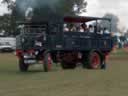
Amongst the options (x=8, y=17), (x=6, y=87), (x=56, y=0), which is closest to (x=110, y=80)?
(x=6, y=87)

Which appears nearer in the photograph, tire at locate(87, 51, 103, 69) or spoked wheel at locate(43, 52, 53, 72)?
spoked wheel at locate(43, 52, 53, 72)

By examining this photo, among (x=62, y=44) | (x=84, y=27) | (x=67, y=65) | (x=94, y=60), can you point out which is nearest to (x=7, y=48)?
(x=67, y=65)

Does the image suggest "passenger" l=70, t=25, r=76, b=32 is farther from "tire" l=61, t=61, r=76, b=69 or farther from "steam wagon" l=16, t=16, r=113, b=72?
"tire" l=61, t=61, r=76, b=69

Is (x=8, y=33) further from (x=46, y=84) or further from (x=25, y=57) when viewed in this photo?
(x=46, y=84)

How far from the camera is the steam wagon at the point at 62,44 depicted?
24286mm

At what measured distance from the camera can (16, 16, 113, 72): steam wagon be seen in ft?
79.7

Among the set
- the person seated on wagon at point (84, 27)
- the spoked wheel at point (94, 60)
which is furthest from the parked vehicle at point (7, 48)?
the spoked wheel at point (94, 60)

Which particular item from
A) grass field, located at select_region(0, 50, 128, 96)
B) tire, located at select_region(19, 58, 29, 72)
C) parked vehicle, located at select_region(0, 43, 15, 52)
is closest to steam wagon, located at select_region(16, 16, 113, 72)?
tire, located at select_region(19, 58, 29, 72)

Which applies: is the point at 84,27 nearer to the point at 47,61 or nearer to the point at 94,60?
the point at 94,60

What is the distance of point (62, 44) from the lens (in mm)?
25078

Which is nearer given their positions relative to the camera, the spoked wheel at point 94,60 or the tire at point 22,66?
the tire at point 22,66

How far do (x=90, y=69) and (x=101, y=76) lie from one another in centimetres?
465

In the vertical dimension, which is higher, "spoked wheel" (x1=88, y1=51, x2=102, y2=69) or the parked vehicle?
"spoked wheel" (x1=88, y1=51, x2=102, y2=69)

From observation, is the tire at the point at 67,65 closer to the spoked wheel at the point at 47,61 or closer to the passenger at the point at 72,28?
the passenger at the point at 72,28
